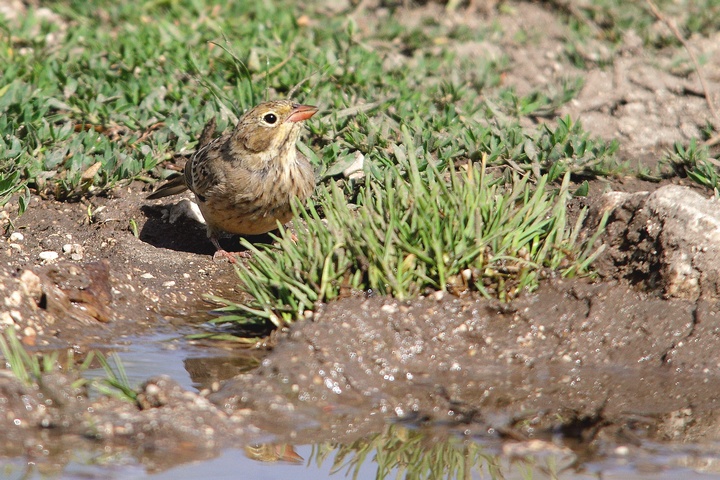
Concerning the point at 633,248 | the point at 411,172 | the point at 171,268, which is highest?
the point at 411,172

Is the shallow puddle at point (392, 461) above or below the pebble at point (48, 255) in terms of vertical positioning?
above

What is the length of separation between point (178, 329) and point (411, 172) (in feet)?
4.76

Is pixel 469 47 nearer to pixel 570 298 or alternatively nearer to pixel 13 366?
pixel 570 298

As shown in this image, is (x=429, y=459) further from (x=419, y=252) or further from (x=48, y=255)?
(x=48, y=255)

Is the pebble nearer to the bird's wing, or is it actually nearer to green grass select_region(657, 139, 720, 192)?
the bird's wing

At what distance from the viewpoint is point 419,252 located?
478cm

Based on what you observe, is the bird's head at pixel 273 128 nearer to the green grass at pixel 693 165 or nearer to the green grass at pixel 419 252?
the green grass at pixel 419 252

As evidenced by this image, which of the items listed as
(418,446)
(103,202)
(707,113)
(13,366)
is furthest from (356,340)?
(707,113)

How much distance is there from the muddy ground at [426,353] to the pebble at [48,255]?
2 cm

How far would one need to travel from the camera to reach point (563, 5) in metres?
9.73

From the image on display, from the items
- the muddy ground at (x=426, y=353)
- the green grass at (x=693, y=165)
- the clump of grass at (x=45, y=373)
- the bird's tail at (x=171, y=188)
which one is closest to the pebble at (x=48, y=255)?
the muddy ground at (x=426, y=353)

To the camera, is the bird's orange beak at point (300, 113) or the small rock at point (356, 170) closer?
the bird's orange beak at point (300, 113)

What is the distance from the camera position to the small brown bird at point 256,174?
20.4ft

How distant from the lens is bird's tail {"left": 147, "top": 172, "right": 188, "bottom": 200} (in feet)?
22.1
